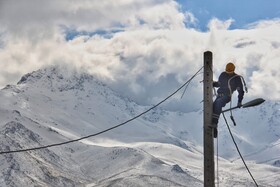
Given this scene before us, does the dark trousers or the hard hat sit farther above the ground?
the hard hat

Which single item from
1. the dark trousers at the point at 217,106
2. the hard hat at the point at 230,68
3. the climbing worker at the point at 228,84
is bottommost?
the dark trousers at the point at 217,106

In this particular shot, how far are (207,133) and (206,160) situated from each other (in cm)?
68

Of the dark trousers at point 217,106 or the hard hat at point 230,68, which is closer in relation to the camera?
the dark trousers at point 217,106

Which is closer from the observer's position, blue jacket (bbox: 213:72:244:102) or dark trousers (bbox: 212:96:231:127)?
dark trousers (bbox: 212:96:231:127)

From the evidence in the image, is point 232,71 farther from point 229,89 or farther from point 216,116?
point 216,116

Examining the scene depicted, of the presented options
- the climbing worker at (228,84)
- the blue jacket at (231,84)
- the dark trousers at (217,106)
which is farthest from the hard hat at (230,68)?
the dark trousers at (217,106)

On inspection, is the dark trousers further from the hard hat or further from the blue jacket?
the hard hat

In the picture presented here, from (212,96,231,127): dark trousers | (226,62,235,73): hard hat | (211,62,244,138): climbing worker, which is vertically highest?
(226,62,235,73): hard hat

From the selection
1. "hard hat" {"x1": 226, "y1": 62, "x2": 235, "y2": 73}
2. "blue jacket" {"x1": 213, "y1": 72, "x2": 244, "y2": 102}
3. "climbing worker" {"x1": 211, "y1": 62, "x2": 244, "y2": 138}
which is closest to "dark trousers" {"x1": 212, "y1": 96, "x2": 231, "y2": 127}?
"climbing worker" {"x1": 211, "y1": 62, "x2": 244, "y2": 138}

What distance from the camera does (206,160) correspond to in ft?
39.0

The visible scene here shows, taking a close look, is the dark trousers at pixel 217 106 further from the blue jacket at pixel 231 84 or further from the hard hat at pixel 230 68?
the hard hat at pixel 230 68

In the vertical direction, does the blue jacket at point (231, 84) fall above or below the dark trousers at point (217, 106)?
above

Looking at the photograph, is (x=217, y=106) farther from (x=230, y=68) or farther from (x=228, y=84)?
(x=230, y=68)

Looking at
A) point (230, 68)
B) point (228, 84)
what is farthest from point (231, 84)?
point (230, 68)
